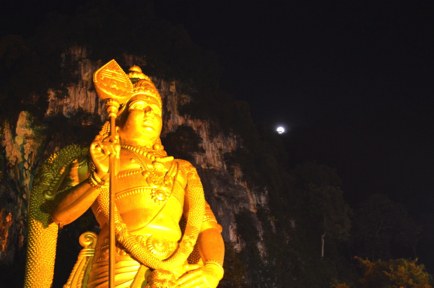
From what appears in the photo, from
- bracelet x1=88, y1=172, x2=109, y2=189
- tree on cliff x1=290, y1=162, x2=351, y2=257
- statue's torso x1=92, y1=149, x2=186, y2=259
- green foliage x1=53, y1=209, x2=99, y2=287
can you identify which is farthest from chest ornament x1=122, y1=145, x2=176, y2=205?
tree on cliff x1=290, y1=162, x2=351, y2=257

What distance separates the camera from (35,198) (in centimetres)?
363

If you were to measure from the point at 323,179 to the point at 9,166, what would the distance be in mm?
19315

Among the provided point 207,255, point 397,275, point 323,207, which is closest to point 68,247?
point 397,275

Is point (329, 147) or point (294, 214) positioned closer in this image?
point (294, 214)

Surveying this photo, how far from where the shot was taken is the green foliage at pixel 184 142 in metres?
21.5

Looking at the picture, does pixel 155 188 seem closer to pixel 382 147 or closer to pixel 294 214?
pixel 294 214

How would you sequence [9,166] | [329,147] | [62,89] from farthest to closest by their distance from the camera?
1. [329,147]
2. [62,89]
3. [9,166]

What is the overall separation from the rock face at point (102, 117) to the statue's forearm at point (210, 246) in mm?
12656

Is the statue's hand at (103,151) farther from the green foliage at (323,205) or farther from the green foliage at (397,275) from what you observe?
the green foliage at (323,205)

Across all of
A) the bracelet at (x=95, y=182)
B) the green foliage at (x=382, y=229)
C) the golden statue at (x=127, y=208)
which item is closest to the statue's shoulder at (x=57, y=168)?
the golden statue at (x=127, y=208)

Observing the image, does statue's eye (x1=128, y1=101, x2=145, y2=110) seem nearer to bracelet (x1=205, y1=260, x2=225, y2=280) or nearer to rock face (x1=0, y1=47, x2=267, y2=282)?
bracelet (x1=205, y1=260, x2=225, y2=280)

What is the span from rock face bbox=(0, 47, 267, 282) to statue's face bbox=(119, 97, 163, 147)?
12.3 meters

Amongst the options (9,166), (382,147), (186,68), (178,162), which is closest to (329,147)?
(382,147)

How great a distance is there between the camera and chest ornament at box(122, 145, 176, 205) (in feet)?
11.7
